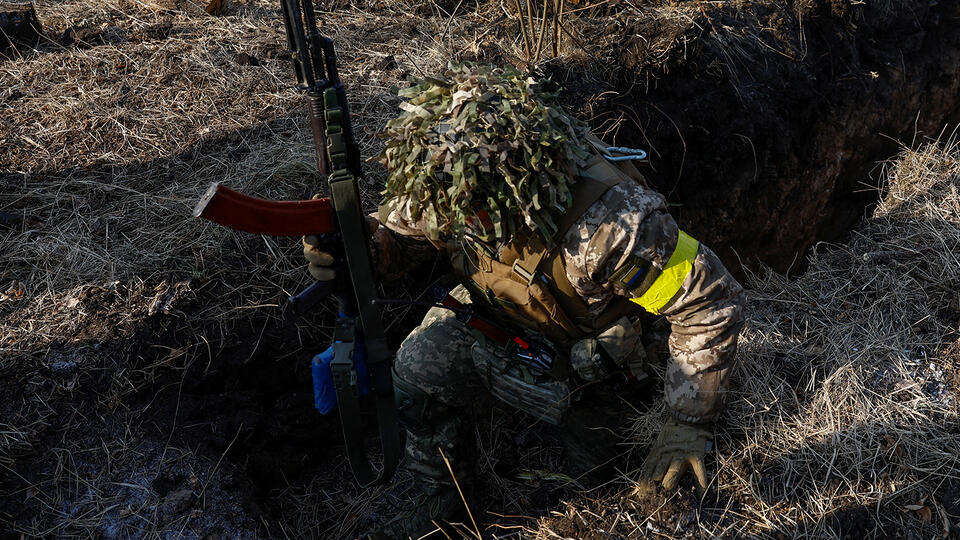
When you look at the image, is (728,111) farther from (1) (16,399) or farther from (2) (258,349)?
(1) (16,399)

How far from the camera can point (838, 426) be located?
8.77 feet

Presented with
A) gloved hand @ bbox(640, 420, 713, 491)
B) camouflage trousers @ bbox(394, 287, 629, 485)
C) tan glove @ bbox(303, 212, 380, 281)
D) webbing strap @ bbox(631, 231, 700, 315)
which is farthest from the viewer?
camouflage trousers @ bbox(394, 287, 629, 485)

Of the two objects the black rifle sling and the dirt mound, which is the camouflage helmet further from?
the dirt mound

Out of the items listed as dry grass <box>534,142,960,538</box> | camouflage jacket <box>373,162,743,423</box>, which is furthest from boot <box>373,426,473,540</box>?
camouflage jacket <box>373,162,743,423</box>

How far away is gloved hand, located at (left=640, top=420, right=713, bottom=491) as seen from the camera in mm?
2539

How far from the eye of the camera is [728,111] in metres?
3.80

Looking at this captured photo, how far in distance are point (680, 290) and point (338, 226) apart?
1.18m

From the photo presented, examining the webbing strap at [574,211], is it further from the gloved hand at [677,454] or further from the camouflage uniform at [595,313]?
the gloved hand at [677,454]

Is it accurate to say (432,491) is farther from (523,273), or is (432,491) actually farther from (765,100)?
(765,100)

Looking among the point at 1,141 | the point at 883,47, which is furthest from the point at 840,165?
the point at 1,141

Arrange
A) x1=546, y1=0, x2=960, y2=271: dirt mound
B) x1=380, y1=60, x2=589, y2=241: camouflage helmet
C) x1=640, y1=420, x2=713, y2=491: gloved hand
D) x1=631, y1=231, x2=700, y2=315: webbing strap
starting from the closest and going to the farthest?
x1=380, y1=60, x2=589, y2=241: camouflage helmet
x1=631, y1=231, x2=700, y2=315: webbing strap
x1=640, y1=420, x2=713, y2=491: gloved hand
x1=546, y1=0, x2=960, y2=271: dirt mound

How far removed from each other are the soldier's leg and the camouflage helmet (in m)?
0.63

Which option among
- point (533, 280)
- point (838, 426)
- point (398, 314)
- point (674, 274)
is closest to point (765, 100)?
point (838, 426)

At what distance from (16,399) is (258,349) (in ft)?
2.98
